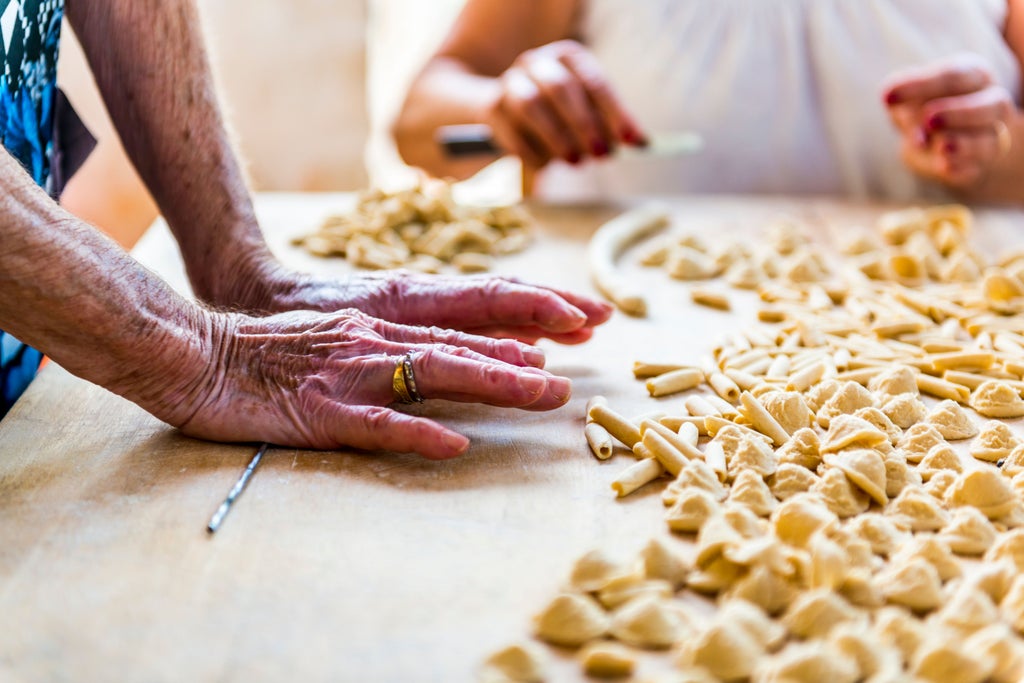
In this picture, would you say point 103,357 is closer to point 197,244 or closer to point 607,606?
point 197,244

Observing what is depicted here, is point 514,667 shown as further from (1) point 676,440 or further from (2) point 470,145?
(2) point 470,145

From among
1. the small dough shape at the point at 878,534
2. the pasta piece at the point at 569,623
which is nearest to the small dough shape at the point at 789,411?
the small dough shape at the point at 878,534

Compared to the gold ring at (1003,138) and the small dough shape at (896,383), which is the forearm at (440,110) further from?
A: the small dough shape at (896,383)

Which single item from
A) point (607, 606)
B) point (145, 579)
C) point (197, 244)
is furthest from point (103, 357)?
point (607, 606)

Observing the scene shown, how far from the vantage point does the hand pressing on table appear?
1923 millimetres

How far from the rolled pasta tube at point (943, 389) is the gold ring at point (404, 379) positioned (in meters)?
0.63

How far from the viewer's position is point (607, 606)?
0.84 m

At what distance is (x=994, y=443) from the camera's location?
1.10m

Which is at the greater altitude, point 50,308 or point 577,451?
point 50,308

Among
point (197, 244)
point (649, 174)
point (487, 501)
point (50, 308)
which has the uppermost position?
point (50, 308)

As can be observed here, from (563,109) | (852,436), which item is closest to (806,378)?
(852,436)

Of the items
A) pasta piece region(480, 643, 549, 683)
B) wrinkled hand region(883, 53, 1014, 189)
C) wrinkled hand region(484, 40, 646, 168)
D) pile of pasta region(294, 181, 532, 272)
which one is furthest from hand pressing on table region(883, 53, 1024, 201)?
pasta piece region(480, 643, 549, 683)

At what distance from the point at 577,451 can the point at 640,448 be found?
2.8 inches

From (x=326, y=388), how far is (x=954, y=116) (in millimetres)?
1432
